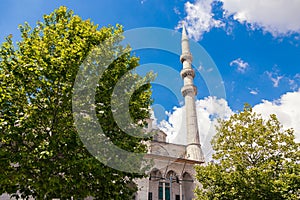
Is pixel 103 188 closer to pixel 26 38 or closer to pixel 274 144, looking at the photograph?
pixel 26 38

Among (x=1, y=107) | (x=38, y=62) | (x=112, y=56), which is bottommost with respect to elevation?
(x=1, y=107)

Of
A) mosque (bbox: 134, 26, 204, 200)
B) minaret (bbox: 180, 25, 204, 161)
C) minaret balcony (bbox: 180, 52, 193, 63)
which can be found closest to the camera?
mosque (bbox: 134, 26, 204, 200)

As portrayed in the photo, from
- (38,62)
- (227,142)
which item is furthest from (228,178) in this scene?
(38,62)

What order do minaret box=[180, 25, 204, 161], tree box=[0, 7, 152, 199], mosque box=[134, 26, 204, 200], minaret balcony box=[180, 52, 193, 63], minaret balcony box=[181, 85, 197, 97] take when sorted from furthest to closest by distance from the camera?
minaret balcony box=[180, 52, 193, 63]
minaret balcony box=[181, 85, 197, 97]
minaret box=[180, 25, 204, 161]
mosque box=[134, 26, 204, 200]
tree box=[0, 7, 152, 199]

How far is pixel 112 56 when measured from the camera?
13.8m

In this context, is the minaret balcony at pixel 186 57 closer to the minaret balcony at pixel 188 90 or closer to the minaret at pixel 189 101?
the minaret at pixel 189 101

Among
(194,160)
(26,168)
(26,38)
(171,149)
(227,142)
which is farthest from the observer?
(171,149)

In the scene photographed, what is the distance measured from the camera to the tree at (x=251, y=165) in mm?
15742

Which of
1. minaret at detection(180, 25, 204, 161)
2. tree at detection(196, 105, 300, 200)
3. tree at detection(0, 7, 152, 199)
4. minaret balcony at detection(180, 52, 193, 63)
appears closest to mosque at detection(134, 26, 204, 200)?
minaret at detection(180, 25, 204, 161)

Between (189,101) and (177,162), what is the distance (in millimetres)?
8983

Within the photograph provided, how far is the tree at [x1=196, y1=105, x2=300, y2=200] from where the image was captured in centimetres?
1574

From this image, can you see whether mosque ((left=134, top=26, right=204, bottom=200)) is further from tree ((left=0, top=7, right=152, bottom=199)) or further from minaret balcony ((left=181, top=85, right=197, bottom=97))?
tree ((left=0, top=7, right=152, bottom=199))

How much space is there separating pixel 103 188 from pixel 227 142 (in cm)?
1008

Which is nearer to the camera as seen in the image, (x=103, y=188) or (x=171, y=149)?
(x=103, y=188)
